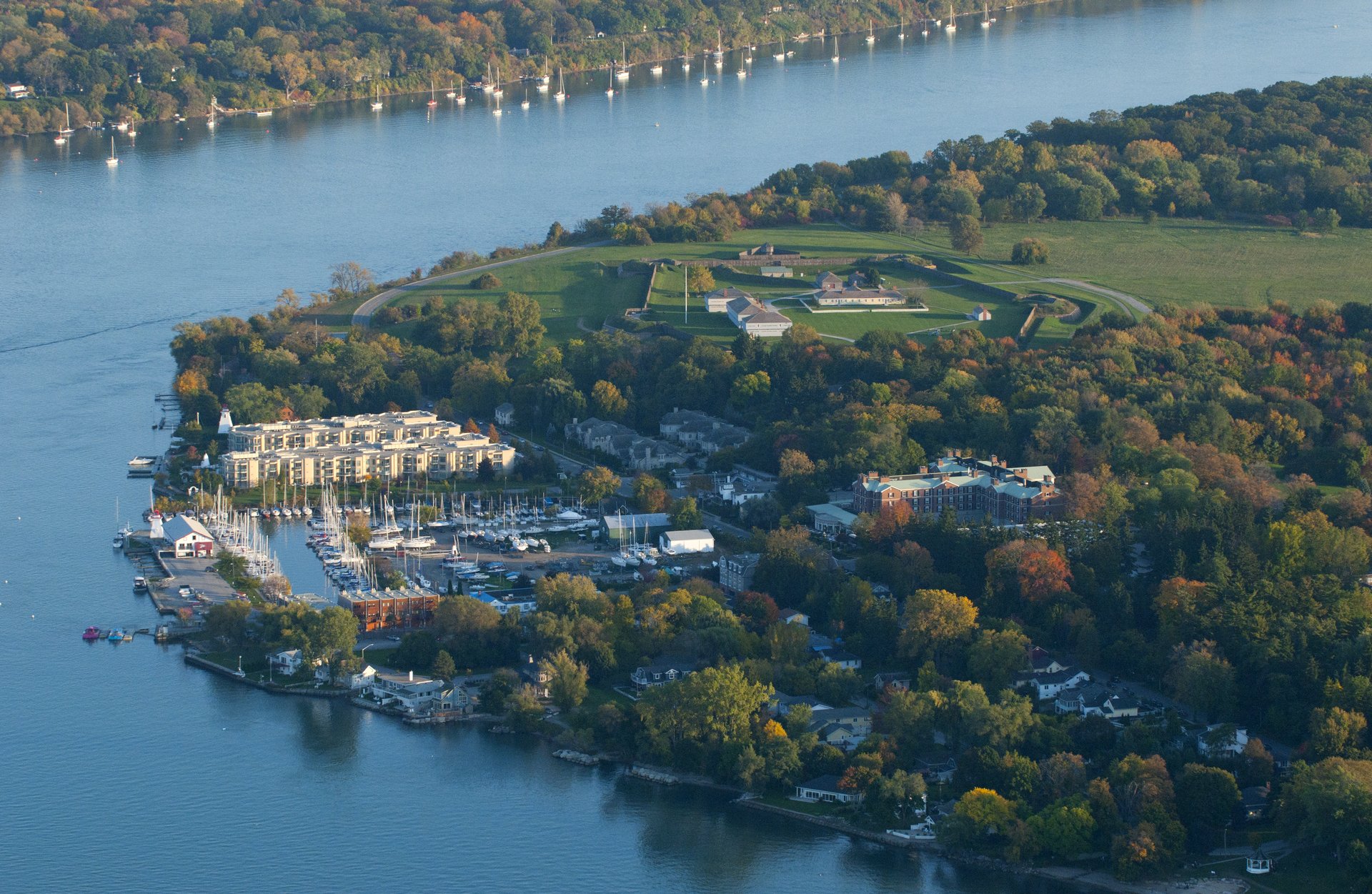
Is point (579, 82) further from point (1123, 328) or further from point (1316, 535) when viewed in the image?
point (1316, 535)

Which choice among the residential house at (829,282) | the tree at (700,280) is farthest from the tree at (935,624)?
the tree at (700,280)

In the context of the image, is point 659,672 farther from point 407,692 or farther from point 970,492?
point 970,492

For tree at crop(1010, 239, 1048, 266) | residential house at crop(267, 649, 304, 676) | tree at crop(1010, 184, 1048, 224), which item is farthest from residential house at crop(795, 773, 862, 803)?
tree at crop(1010, 184, 1048, 224)

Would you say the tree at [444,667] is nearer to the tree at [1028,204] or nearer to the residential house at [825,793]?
the residential house at [825,793]

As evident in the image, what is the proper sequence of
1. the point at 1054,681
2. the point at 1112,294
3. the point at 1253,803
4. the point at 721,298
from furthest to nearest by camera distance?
the point at 721,298 → the point at 1112,294 → the point at 1054,681 → the point at 1253,803

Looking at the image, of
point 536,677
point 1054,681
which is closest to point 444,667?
point 536,677
